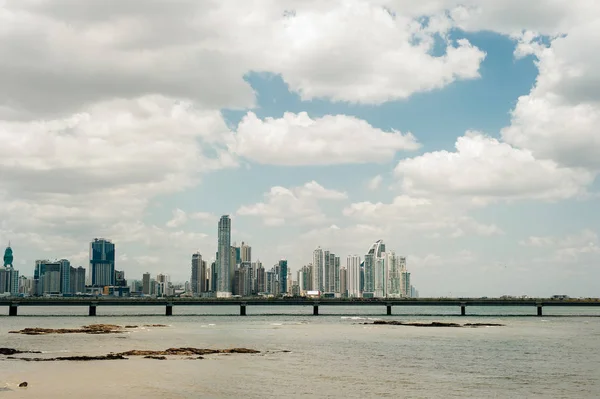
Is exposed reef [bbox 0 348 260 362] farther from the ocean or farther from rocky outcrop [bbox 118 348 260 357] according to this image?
the ocean

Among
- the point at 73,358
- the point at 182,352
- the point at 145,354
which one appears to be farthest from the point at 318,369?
the point at 73,358

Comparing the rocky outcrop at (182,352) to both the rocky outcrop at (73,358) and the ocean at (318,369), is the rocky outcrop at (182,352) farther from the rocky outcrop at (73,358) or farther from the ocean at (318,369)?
the rocky outcrop at (73,358)

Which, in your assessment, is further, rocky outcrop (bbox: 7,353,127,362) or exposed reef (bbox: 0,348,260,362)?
exposed reef (bbox: 0,348,260,362)

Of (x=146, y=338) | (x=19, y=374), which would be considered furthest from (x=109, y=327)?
(x=19, y=374)

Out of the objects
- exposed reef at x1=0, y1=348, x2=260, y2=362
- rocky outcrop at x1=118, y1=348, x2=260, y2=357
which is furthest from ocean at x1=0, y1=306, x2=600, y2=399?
rocky outcrop at x1=118, y1=348, x2=260, y2=357

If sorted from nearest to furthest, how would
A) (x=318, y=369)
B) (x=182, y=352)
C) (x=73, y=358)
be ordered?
1. (x=318, y=369)
2. (x=73, y=358)
3. (x=182, y=352)

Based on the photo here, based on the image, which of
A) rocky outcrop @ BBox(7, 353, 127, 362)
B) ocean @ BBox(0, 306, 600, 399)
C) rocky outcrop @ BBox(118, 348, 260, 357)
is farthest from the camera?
rocky outcrop @ BBox(118, 348, 260, 357)

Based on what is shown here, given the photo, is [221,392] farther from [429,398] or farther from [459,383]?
[459,383]

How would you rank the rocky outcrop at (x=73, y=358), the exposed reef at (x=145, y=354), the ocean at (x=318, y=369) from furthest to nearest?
the exposed reef at (x=145, y=354), the rocky outcrop at (x=73, y=358), the ocean at (x=318, y=369)

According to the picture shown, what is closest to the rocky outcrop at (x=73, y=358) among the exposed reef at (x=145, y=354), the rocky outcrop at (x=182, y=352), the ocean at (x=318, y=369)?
the exposed reef at (x=145, y=354)

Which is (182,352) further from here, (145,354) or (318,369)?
(318,369)

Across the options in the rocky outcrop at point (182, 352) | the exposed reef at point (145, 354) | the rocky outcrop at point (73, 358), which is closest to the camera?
the rocky outcrop at point (73, 358)

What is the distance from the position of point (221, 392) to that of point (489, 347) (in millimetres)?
66431

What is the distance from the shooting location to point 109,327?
155000 millimetres
